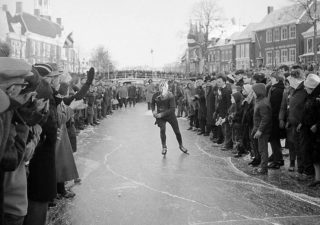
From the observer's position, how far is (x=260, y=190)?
768 cm

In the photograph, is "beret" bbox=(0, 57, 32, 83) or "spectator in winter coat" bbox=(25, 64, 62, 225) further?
"spectator in winter coat" bbox=(25, 64, 62, 225)

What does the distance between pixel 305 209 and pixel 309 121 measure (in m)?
1.92

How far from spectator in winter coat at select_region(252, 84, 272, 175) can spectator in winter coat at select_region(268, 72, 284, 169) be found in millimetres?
482

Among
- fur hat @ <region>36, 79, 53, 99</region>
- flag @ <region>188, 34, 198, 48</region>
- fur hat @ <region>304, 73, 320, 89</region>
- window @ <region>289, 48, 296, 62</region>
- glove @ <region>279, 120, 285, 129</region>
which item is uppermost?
flag @ <region>188, 34, 198, 48</region>

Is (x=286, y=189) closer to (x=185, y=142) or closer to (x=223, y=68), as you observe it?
(x=185, y=142)

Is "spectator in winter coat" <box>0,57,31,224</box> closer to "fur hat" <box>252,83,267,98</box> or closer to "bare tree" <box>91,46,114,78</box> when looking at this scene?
"fur hat" <box>252,83,267,98</box>

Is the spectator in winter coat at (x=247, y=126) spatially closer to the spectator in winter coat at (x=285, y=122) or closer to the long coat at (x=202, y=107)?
the spectator in winter coat at (x=285, y=122)

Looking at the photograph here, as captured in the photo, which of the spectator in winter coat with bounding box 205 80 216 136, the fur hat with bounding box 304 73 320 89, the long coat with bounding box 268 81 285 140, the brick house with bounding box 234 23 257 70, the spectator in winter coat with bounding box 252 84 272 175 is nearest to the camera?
the fur hat with bounding box 304 73 320 89

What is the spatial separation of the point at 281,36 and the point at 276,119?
58169 millimetres

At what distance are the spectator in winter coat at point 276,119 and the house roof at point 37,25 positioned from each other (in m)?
84.8

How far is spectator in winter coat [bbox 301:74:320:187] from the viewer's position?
7.88m

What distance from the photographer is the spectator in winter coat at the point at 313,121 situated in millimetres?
7883

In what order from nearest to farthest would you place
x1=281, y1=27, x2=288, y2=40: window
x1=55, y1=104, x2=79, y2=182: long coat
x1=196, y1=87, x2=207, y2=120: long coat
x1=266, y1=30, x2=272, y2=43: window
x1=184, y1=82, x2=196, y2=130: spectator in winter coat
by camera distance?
x1=55, y1=104, x2=79, y2=182: long coat, x1=196, y1=87, x2=207, y2=120: long coat, x1=184, y1=82, x2=196, y2=130: spectator in winter coat, x1=281, y1=27, x2=288, y2=40: window, x1=266, y1=30, x2=272, y2=43: window

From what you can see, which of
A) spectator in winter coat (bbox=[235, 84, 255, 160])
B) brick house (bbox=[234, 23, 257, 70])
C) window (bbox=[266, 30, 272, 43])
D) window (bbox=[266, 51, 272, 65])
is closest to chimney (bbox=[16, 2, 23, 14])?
brick house (bbox=[234, 23, 257, 70])
